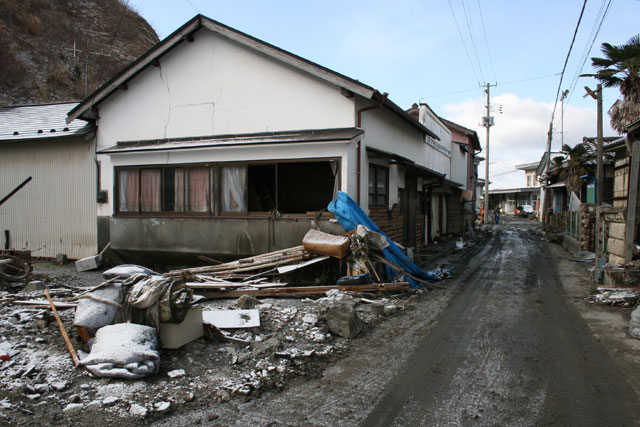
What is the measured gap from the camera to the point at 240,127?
11.0 metres

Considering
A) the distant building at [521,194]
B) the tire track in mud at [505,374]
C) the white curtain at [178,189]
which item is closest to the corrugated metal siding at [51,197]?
the white curtain at [178,189]

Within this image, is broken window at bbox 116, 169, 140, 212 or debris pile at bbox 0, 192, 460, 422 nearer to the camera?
debris pile at bbox 0, 192, 460, 422

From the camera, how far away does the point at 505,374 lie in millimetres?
4723

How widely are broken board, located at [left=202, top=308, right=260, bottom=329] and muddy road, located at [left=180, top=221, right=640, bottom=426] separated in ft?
5.09

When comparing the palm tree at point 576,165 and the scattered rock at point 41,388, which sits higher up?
the palm tree at point 576,165

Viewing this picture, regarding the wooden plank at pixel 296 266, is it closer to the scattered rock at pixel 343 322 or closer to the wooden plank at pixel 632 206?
the scattered rock at pixel 343 322

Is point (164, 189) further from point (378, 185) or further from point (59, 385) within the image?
point (59, 385)

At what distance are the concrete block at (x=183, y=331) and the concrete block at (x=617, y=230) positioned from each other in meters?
8.82

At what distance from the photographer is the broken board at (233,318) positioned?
6020 millimetres

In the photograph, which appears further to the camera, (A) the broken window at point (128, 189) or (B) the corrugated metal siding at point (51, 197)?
(B) the corrugated metal siding at point (51, 197)

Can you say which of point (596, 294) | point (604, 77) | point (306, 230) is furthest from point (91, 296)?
point (604, 77)

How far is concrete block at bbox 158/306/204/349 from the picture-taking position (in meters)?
5.02

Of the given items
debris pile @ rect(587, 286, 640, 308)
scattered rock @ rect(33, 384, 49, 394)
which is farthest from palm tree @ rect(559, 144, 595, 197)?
scattered rock @ rect(33, 384, 49, 394)

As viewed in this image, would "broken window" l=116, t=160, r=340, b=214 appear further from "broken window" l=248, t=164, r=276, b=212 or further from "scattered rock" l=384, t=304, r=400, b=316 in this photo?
"scattered rock" l=384, t=304, r=400, b=316
